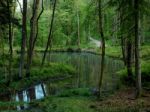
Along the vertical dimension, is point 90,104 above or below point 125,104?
below

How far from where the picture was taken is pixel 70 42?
260 feet

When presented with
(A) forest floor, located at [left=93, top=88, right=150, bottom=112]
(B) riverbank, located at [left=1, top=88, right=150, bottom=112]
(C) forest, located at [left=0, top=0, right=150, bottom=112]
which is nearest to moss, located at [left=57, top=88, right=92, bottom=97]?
(C) forest, located at [left=0, top=0, right=150, bottom=112]

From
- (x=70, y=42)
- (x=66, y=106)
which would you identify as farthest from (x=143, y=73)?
(x=70, y=42)

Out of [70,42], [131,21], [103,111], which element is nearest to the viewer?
[103,111]

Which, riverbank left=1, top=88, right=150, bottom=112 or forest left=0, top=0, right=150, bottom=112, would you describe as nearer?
riverbank left=1, top=88, right=150, bottom=112

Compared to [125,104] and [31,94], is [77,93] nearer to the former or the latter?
[31,94]

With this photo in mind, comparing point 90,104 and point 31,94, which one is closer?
point 90,104

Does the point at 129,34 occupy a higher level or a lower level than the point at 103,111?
higher

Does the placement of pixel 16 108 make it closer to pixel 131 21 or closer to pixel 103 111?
pixel 103 111

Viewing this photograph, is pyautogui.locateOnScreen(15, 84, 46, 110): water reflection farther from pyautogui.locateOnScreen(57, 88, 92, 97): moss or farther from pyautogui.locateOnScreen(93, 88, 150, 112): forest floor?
pyautogui.locateOnScreen(93, 88, 150, 112): forest floor

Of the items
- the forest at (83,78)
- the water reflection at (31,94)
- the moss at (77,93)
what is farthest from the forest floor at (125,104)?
the water reflection at (31,94)

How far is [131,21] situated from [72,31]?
62.3 metres

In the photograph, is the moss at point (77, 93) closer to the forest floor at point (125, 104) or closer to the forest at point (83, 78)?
the forest at point (83, 78)

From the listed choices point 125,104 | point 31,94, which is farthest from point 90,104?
point 31,94
